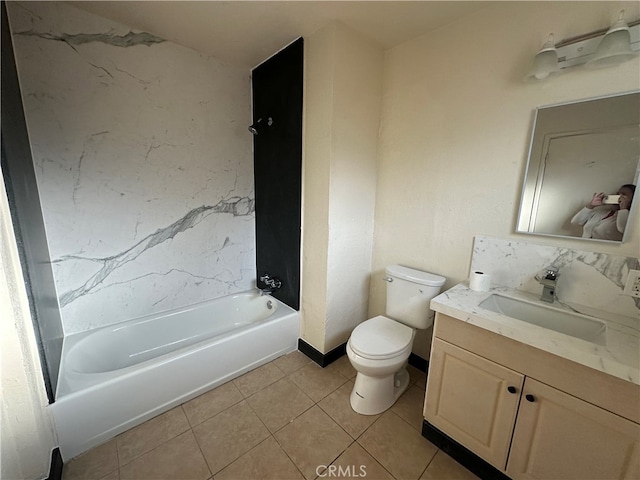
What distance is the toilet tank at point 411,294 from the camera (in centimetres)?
165

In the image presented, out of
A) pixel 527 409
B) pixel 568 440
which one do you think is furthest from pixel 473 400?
pixel 568 440

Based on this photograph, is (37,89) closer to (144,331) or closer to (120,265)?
(120,265)

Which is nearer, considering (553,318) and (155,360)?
(553,318)

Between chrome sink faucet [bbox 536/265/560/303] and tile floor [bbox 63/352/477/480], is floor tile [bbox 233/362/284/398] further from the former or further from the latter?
chrome sink faucet [bbox 536/265/560/303]

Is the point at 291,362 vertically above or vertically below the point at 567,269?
below

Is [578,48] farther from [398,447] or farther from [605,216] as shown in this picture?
[398,447]

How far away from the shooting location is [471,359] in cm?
118

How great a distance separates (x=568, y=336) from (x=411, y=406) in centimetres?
A: 102

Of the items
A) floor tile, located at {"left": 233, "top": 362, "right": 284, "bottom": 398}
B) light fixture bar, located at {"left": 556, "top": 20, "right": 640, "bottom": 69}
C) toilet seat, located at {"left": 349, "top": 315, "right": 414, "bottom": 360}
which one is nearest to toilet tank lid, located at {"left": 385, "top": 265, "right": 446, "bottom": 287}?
toilet seat, located at {"left": 349, "top": 315, "right": 414, "bottom": 360}

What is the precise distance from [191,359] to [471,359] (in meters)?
1.57

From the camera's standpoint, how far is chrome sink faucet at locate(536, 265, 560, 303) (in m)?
1.26

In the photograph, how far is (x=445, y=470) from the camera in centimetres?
127

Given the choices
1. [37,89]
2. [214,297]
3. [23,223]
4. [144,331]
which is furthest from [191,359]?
[37,89]

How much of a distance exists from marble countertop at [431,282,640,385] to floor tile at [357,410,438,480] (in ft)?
2.54
